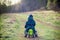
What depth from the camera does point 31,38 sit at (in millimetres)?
1879

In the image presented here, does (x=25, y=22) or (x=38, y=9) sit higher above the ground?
(x=38, y=9)

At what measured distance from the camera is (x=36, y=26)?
1.90m

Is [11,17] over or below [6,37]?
over

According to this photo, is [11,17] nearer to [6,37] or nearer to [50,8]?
[6,37]

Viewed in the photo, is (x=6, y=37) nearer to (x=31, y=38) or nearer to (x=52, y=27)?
(x=31, y=38)

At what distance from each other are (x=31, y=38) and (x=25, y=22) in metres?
0.20

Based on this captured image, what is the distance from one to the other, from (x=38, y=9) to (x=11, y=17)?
1.11ft

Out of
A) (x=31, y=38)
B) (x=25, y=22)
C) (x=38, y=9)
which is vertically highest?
(x=38, y=9)

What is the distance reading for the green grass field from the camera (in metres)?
1.88

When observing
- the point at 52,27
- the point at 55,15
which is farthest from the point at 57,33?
the point at 55,15

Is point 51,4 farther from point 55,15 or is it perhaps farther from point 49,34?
point 49,34

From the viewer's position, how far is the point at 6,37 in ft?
6.15

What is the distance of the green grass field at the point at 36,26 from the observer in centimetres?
188

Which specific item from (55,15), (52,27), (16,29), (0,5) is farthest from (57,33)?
(0,5)
